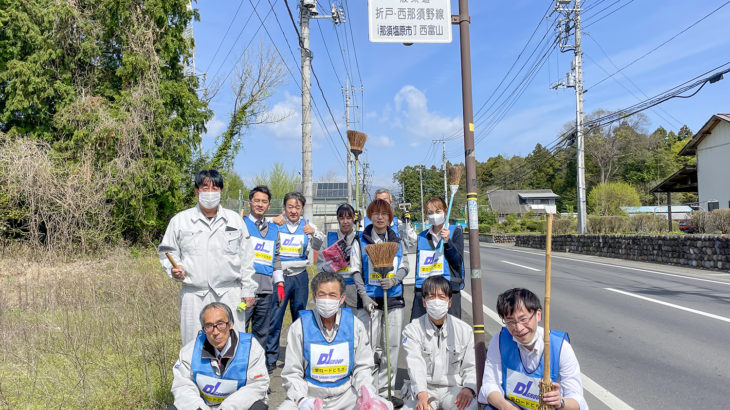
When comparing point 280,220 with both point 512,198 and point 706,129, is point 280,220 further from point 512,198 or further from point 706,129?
point 512,198

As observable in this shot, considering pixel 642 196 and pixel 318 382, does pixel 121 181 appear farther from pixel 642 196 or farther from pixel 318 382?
pixel 642 196

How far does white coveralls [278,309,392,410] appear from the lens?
11.3 feet

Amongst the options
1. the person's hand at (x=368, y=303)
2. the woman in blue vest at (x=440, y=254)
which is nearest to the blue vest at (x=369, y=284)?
the person's hand at (x=368, y=303)

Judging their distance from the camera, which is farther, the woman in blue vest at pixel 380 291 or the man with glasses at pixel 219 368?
the woman in blue vest at pixel 380 291

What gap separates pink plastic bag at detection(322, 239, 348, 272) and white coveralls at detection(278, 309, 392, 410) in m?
1.50

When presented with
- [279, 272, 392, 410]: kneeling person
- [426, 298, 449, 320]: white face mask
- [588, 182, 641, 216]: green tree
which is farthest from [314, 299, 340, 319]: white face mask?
[588, 182, 641, 216]: green tree

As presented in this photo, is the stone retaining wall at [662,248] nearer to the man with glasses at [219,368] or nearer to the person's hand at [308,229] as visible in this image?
the person's hand at [308,229]

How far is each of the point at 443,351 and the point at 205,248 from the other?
2202mm

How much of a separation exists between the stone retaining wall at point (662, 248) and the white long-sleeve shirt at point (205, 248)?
1639 centimetres

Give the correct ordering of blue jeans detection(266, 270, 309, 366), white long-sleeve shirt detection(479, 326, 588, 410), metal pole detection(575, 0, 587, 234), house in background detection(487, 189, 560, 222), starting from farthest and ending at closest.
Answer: house in background detection(487, 189, 560, 222) → metal pole detection(575, 0, 587, 234) → blue jeans detection(266, 270, 309, 366) → white long-sleeve shirt detection(479, 326, 588, 410)

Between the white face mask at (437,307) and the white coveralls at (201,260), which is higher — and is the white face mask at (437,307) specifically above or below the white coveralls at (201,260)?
below

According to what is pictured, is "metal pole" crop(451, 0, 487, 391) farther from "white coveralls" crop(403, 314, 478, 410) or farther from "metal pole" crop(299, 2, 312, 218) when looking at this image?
"metal pole" crop(299, 2, 312, 218)

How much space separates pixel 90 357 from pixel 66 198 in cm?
848

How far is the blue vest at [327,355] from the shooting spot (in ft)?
11.7
